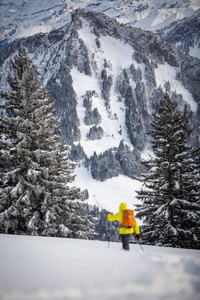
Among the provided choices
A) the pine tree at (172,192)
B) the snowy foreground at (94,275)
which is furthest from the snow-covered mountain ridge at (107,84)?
the snowy foreground at (94,275)

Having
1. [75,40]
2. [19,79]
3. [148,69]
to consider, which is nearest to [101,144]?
[148,69]

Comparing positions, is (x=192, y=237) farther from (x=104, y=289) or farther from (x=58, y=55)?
(x=58, y=55)

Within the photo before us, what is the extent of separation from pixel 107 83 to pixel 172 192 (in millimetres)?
159499

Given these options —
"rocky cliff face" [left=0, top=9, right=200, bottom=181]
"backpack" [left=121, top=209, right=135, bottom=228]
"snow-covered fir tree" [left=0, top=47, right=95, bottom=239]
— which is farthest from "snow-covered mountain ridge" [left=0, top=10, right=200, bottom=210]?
"backpack" [left=121, top=209, right=135, bottom=228]

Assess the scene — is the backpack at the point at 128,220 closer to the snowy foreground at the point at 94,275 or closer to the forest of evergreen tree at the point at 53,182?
the snowy foreground at the point at 94,275

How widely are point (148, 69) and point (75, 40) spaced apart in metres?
68.0

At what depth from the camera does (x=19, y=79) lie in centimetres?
963

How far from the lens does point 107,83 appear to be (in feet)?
518

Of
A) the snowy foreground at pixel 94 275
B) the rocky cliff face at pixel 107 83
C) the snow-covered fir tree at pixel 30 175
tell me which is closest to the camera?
the snowy foreground at pixel 94 275

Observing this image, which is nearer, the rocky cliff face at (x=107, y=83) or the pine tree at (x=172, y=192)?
the pine tree at (x=172, y=192)

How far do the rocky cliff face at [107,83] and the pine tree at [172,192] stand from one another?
112 m

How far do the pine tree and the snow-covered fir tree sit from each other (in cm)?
348

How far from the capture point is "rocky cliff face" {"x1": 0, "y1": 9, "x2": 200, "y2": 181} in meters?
134

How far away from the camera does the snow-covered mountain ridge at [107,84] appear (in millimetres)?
130500
